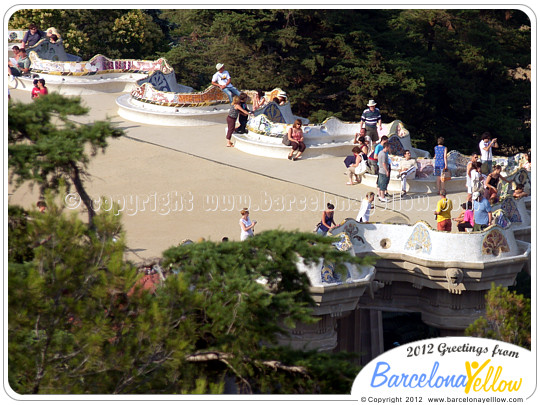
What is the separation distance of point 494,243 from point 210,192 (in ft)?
22.6

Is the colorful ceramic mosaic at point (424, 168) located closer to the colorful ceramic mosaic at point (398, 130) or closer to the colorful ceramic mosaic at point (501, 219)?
the colorful ceramic mosaic at point (398, 130)

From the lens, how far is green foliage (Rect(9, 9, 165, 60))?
43250mm

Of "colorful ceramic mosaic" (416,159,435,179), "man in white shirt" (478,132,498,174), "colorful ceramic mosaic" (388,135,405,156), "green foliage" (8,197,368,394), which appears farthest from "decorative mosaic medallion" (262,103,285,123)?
"green foliage" (8,197,368,394)

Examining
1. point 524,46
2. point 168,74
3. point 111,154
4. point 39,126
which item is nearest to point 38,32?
point 168,74

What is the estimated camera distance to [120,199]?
25.0m

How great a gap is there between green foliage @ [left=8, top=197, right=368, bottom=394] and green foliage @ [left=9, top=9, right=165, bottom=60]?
94.6 ft

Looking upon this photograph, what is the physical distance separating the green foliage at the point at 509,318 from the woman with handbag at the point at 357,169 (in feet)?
28.9

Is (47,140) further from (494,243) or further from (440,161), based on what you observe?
(440,161)

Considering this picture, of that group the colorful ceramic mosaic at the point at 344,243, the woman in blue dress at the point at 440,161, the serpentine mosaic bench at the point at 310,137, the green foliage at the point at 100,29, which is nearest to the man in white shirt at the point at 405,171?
the woman in blue dress at the point at 440,161

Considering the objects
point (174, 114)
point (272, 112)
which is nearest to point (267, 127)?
point (272, 112)

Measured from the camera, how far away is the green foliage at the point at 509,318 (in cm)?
1683

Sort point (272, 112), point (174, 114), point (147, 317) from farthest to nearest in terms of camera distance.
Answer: point (174, 114) < point (272, 112) < point (147, 317)

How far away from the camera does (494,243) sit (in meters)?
21.2

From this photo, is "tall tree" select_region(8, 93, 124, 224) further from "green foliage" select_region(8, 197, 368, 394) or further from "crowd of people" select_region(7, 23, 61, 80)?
"crowd of people" select_region(7, 23, 61, 80)
